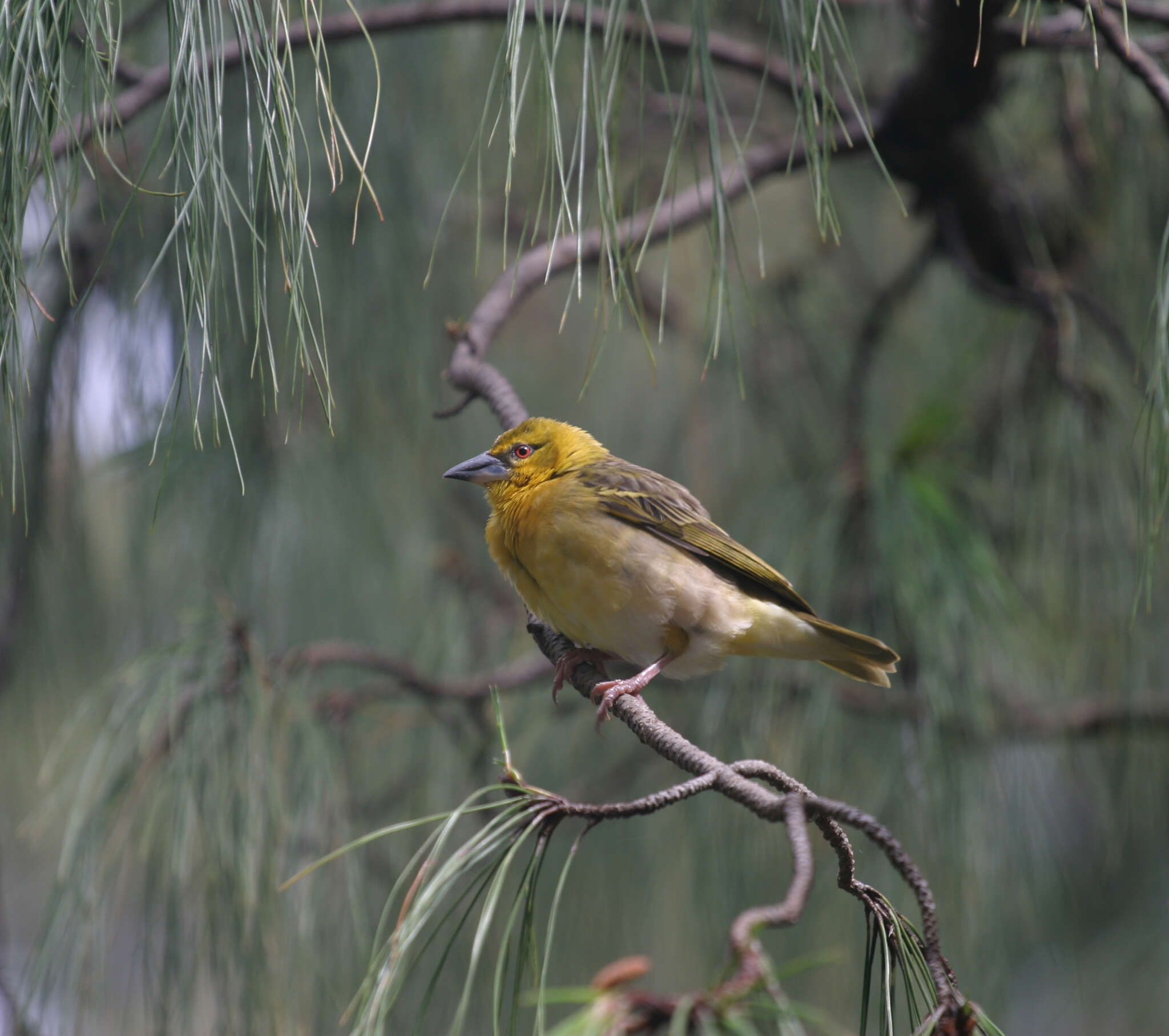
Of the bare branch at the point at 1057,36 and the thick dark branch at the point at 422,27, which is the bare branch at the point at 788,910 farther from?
the bare branch at the point at 1057,36

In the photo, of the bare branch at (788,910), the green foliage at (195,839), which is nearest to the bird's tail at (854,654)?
the green foliage at (195,839)

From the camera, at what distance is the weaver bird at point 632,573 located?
7.96ft

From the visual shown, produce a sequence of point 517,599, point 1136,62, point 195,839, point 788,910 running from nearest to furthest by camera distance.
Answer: point 788,910, point 1136,62, point 195,839, point 517,599

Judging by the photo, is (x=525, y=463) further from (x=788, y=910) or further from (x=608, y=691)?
(x=788, y=910)

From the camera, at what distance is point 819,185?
1.47m

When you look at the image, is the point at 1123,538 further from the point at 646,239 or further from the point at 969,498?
the point at 646,239

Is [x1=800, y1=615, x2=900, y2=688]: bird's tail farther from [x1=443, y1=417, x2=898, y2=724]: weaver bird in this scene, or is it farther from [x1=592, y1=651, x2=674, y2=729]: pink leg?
[x1=592, y1=651, x2=674, y2=729]: pink leg

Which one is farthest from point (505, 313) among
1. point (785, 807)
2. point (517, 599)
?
point (517, 599)

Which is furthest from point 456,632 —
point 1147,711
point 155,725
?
point 1147,711

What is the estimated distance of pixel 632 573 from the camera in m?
2.46

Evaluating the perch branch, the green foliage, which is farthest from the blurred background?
the perch branch

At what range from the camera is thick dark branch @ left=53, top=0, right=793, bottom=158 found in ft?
6.50

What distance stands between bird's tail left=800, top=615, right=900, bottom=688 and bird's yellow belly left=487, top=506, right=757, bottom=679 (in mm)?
183

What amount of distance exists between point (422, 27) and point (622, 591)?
4.70ft
